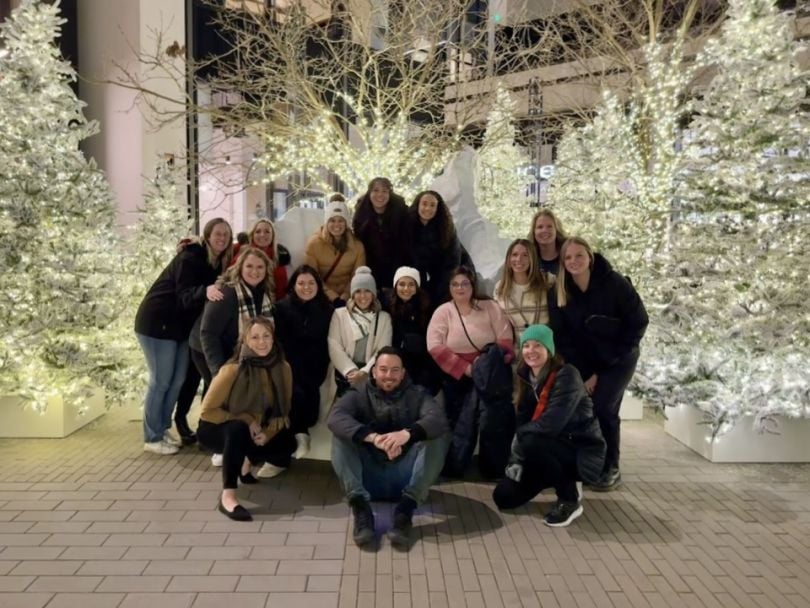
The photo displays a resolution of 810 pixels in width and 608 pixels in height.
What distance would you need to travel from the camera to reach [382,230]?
5836 mm

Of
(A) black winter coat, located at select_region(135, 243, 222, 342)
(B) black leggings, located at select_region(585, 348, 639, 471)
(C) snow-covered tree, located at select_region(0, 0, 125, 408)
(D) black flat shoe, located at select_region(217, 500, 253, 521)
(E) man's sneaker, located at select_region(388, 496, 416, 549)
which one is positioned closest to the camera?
(E) man's sneaker, located at select_region(388, 496, 416, 549)

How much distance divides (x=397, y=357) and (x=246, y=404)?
112cm

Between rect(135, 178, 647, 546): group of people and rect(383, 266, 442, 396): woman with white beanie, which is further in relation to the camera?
rect(383, 266, 442, 396): woman with white beanie

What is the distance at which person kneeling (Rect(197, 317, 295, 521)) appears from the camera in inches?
176

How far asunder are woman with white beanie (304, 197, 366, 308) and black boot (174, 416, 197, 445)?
6.12 feet

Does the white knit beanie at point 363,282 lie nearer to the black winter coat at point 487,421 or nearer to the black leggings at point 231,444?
the black winter coat at point 487,421

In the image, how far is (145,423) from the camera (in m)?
5.80

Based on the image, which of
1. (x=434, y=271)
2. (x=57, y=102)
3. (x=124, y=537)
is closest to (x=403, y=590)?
(x=124, y=537)

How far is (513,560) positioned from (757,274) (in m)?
3.71

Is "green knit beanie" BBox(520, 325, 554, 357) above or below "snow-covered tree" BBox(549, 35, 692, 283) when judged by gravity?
below

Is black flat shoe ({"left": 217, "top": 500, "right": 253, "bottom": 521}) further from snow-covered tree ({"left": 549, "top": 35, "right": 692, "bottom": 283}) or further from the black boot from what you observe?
snow-covered tree ({"left": 549, "top": 35, "right": 692, "bottom": 283})

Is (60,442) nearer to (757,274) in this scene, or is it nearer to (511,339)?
(511,339)

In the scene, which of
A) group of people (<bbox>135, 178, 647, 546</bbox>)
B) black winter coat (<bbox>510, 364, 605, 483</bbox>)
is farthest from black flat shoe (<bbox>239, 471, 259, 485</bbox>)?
black winter coat (<bbox>510, 364, 605, 483</bbox>)

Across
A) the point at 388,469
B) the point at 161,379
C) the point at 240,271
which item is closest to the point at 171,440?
the point at 161,379
